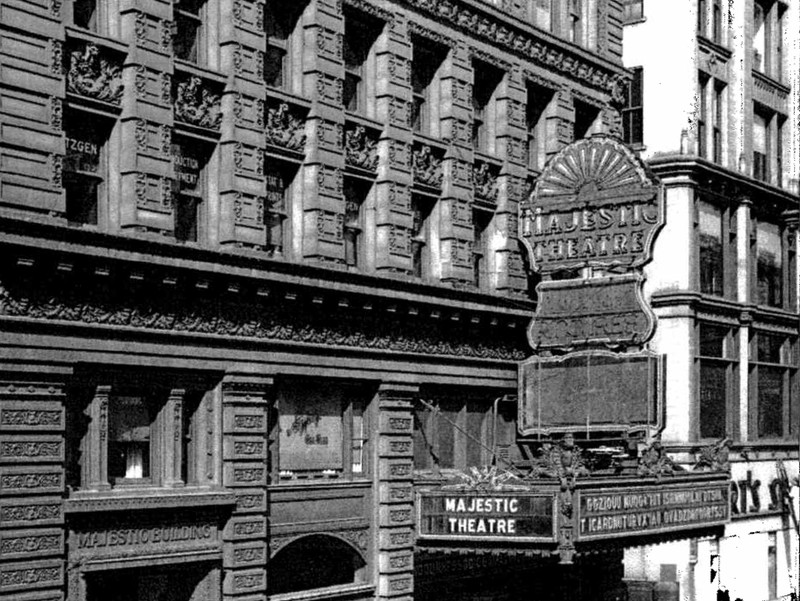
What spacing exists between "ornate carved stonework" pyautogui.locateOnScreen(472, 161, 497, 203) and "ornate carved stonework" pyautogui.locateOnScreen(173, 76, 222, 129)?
8.91 metres

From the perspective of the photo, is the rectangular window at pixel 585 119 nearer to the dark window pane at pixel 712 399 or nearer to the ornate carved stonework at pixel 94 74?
the dark window pane at pixel 712 399

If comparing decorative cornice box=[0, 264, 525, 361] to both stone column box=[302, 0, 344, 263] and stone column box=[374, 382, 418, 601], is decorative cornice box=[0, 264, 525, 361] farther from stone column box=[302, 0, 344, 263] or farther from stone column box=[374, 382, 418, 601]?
stone column box=[302, 0, 344, 263]

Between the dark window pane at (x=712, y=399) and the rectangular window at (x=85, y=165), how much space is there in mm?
25470

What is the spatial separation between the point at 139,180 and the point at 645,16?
1053 inches

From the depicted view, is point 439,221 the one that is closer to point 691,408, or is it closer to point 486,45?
point 486,45

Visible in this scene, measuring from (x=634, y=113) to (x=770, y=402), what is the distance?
11135mm

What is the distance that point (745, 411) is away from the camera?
4725cm

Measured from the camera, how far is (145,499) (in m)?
23.7

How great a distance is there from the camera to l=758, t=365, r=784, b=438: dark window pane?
48.7 m

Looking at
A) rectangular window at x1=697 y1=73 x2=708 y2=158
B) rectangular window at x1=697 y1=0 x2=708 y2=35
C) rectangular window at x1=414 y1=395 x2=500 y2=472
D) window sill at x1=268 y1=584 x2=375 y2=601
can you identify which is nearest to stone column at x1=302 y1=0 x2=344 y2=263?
rectangular window at x1=414 y1=395 x2=500 y2=472

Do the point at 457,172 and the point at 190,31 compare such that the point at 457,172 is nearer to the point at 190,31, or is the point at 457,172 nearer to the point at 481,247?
the point at 481,247

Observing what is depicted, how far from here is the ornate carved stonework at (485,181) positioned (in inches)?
1328

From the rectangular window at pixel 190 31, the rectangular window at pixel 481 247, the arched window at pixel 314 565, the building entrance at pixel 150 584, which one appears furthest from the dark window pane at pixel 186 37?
the rectangular window at pixel 481 247

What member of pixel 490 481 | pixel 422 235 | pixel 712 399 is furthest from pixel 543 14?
pixel 712 399
